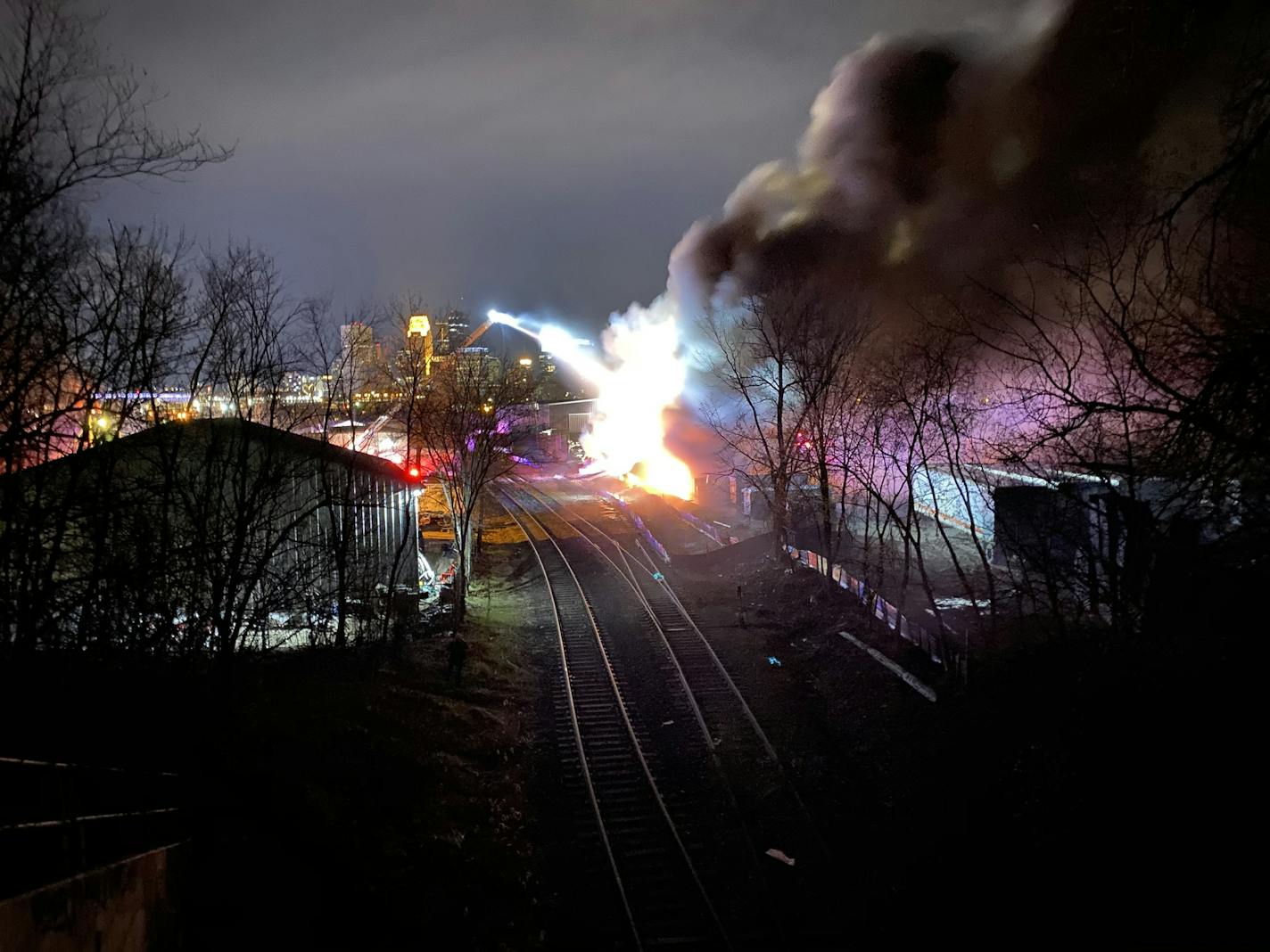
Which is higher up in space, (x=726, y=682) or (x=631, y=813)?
(x=726, y=682)

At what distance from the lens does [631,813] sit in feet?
28.9

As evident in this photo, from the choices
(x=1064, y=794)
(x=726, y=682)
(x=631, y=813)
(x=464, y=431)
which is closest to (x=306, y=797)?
(x=631, y=813)

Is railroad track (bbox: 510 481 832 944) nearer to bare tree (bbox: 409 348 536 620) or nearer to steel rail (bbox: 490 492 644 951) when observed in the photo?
steel rail (bbox: 490 492 644 951)

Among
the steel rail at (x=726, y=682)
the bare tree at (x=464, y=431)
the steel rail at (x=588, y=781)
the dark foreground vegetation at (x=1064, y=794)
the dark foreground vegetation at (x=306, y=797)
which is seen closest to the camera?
the dark foreground vegetation at (x=1064, y=794)

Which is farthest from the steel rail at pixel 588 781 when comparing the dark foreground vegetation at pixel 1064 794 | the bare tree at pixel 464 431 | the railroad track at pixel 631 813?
the bare tree at pixel 464 431

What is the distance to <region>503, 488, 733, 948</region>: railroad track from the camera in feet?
22.8

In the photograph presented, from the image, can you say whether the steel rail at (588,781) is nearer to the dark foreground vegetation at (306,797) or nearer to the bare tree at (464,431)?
the dark foreground vegetation at (306,797)

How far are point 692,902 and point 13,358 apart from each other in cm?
755

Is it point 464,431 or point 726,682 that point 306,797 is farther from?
point 464,431

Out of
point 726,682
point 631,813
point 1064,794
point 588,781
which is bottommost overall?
point 631,813

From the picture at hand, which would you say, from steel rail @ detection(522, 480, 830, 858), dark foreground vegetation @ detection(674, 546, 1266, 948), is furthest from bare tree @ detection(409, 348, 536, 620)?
dark foreground vegetation @ detection(674, 546, 1266, 948)

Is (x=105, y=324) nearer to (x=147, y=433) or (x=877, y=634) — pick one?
(x=147, y=433)

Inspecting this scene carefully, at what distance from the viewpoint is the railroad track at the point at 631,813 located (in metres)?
6.94

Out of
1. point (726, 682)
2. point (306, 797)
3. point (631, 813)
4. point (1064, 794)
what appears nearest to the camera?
point (1064, 794)
